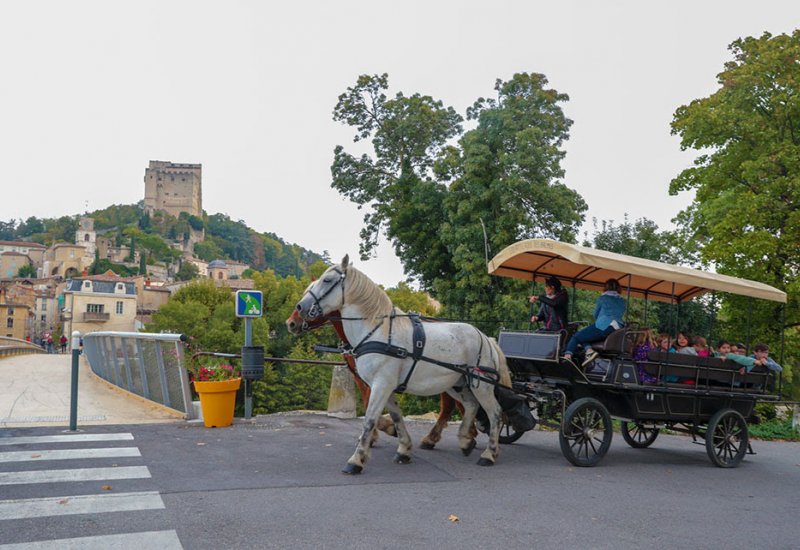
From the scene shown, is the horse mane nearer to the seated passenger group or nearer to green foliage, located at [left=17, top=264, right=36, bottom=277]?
the seated passenger group

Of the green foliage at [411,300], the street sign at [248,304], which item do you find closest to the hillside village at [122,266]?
the green foliage at [411,300]

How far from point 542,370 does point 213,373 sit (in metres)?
4.74

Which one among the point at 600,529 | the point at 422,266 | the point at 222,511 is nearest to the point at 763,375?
the point at 600,529

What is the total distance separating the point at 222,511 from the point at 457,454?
3665 millimetres

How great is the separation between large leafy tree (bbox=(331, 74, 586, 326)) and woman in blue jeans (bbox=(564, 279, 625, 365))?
13.0 metres

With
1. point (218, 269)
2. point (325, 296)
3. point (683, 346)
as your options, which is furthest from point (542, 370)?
point (218, 269)

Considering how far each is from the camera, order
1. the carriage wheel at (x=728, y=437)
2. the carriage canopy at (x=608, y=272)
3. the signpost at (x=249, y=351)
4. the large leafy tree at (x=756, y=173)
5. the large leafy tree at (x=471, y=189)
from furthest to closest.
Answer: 1. the large leafy tree at (x=471, y=189)
2. the large leafy tree at (x=756, y=173)
3. the signpost at (x=249, y=351)
4. the carriage wheel at (x=728, y=437)
5. the carriage canopy at (x=608, y=272)

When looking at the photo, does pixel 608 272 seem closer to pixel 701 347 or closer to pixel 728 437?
pixel 701 347

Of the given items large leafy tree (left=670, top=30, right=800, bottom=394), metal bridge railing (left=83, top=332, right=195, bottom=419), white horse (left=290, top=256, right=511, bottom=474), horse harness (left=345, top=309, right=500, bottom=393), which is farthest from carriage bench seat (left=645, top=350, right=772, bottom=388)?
large leafy tree (left=670, top=30, right=800, bottom=394)

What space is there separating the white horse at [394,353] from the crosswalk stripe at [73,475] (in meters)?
2.05

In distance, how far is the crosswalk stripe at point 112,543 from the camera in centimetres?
421

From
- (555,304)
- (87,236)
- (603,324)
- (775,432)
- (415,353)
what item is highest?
(87,236)

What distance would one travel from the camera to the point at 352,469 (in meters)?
6.54

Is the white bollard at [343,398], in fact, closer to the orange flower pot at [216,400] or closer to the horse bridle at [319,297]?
the orange flower pot at [216,400]
